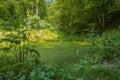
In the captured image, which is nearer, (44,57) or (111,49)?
(111,49)

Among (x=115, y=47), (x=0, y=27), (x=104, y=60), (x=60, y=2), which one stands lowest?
(x=104, y=60)

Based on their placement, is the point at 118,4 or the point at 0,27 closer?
the point at 0,27

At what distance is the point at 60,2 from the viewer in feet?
51.8

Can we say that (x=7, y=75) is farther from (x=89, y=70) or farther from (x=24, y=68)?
(x=89, y=70)

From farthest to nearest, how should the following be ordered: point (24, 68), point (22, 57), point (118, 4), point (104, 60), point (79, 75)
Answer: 1. point (118, 4)
2. point (104, 60)
3. point (22, 57)
4. point (24, 68)
5. point (79, 75)

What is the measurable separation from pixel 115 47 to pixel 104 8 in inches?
428

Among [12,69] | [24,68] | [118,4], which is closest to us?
[24,68]

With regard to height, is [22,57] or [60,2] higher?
[60,2]

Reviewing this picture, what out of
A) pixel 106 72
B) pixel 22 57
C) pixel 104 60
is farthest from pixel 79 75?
pixel 104 60

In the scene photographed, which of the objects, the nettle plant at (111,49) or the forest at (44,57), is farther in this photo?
the nettle plant at (111,49)

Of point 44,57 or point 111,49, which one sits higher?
point 111,49

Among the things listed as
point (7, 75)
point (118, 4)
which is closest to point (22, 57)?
point (7, 75)

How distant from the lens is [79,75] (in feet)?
8.11

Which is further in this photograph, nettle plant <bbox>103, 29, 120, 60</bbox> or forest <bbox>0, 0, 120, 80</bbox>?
nettle plant <bbox>103, 29, 120, 60</bbox>
